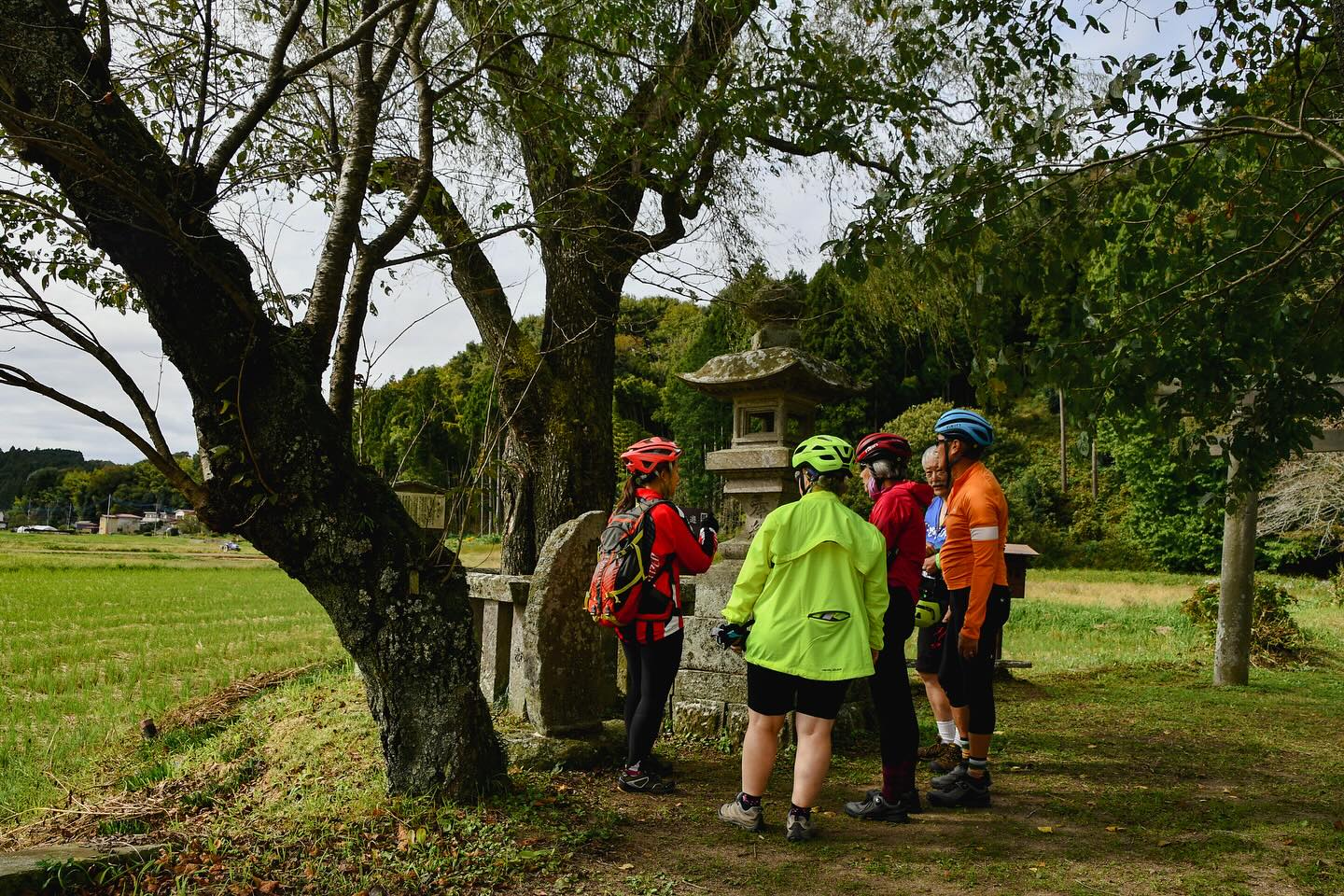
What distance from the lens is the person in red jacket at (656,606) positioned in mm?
4621

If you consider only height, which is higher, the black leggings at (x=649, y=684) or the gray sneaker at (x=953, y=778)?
the black leggings at (x=649, y=684)

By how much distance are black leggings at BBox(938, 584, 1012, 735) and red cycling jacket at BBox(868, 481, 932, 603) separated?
0.74ft

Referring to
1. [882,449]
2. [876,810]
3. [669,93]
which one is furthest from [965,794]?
[669,93]

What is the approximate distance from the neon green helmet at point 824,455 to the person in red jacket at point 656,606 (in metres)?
0.80

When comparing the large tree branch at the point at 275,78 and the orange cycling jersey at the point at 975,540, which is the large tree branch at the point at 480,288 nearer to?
the large tree branch at the point at 275,78

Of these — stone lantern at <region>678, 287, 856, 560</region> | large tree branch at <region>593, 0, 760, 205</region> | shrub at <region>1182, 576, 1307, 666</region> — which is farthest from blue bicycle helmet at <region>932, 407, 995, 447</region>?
shrub at <region>1182, 576, 1307, 666</region>

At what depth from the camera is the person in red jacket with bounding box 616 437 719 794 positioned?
4621 mm

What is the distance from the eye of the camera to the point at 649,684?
15.4 feet

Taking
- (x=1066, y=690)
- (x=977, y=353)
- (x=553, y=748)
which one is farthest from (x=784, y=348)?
(x=1066, y=690)

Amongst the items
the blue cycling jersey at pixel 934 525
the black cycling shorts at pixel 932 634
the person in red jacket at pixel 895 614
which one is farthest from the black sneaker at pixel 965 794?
the blue cycling jersey at pixel 934 525

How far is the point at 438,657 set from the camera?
13.5ft

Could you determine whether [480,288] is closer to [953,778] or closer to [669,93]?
[669,93]

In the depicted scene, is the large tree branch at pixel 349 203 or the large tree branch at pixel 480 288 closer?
the large tree branch at pixel 349 203

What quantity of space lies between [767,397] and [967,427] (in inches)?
101
